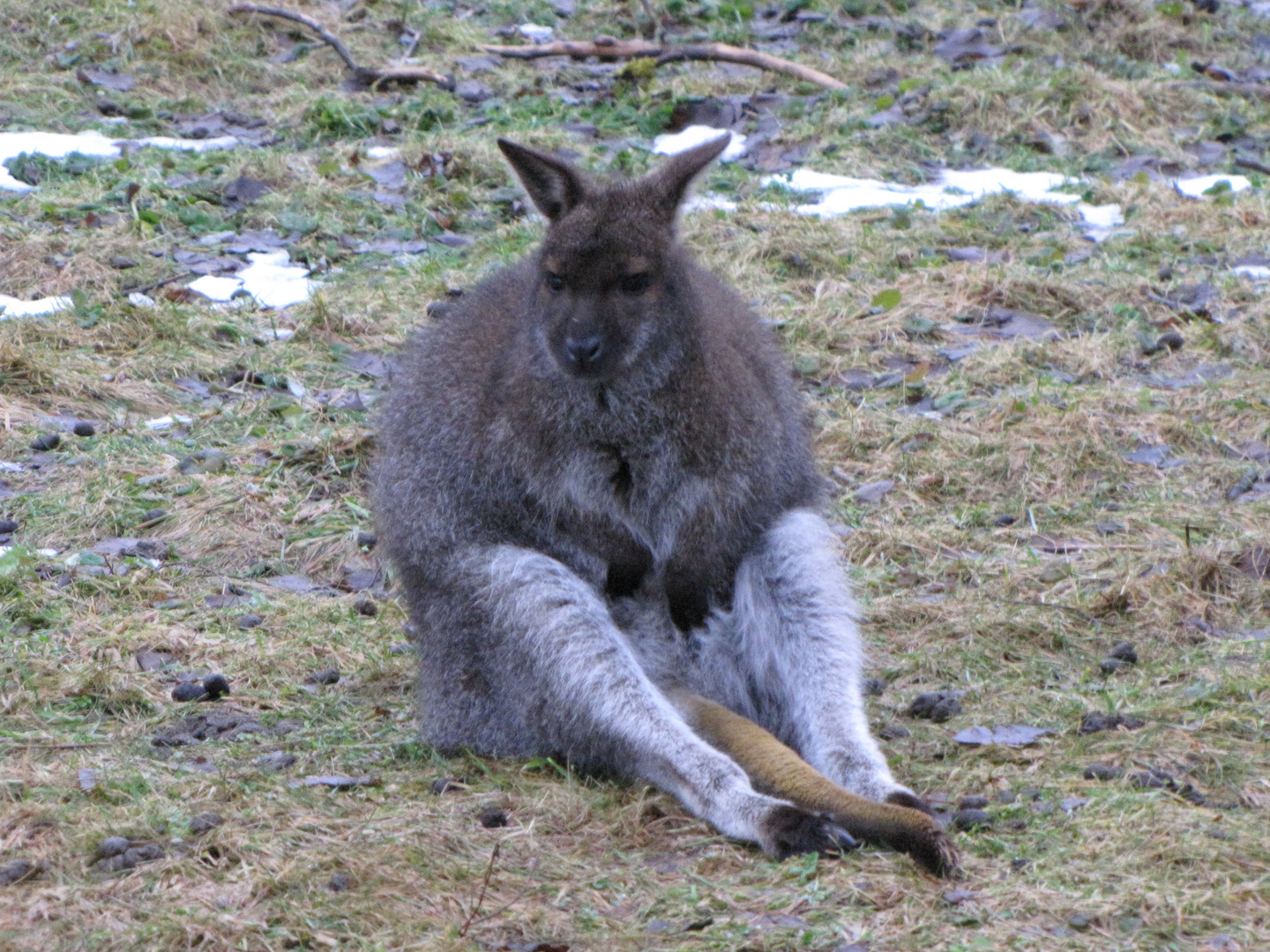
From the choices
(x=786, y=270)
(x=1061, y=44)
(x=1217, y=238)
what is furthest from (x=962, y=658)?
(x=1061, y=44)

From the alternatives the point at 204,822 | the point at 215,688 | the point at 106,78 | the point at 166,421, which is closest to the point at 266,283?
the point at 166,421

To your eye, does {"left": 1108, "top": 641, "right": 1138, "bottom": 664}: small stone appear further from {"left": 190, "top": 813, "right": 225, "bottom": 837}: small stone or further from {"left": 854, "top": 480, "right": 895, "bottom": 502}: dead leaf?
{"left": 190, "top": 813, "right": 225, "bottom": 837}: small stone

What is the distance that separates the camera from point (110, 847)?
3.45 metres

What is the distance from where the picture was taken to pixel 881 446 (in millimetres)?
6484

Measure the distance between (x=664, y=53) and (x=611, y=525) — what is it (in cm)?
709

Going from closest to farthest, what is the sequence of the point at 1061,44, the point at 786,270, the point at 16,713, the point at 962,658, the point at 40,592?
the point at 16,713, the point at 962,658, the point at 40,592, the point at 786,270, the point at 1061,44

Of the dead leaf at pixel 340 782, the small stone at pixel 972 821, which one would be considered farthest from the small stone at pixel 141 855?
the small stone at pixel 972 821

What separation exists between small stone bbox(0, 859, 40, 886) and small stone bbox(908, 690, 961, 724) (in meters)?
2.32

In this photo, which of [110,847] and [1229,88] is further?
[1229,88]

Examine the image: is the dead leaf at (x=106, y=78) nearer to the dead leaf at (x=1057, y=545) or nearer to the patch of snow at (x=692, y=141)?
the patch of snow at (x=692, y=141)

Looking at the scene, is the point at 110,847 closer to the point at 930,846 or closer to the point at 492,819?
the point at 492,819

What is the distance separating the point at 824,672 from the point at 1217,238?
5.10 metres

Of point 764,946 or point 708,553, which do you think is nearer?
point 764,946

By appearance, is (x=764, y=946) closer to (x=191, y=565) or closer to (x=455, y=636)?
(x=455, y=636)
